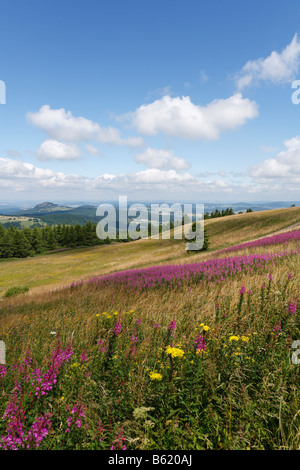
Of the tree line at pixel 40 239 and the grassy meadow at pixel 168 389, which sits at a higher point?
the grassy meadow at pixel 168 389

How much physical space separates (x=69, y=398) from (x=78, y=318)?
11.5ft

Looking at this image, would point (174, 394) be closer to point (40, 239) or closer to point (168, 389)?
point (168, 389)

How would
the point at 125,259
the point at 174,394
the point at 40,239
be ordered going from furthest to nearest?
the point at 40,239, the point at 125,259, the point at 174,394

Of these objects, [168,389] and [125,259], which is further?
[125,259]

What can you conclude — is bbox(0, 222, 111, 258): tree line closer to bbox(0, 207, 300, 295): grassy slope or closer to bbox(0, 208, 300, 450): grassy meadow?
bbox(0, 207, 300, 295): grassy slope

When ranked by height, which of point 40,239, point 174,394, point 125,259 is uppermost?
point 174,394

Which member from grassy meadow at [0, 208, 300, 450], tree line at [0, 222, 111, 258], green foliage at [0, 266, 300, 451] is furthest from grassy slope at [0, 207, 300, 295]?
tree line at [0, 222, 111, 258]

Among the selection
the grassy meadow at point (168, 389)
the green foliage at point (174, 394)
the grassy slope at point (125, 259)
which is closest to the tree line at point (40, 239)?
the grassy slope at point (125, 259)

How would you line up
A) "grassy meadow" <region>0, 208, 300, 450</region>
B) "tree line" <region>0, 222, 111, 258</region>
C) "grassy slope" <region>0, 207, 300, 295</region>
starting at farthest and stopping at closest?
"tree line" <region>0, 222, 111, 258</region> → "grassy slope" <region>0, 207, 300, 295</region> → "grassy meadow" <region>0, 208, 300, 450</region>

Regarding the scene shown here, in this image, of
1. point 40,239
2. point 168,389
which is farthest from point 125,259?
point 40,239

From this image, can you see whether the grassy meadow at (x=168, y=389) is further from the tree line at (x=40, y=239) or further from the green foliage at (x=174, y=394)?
the tree line at (x=40, y=239)

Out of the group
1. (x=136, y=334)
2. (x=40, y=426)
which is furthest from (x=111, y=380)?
(x=136, y=334)

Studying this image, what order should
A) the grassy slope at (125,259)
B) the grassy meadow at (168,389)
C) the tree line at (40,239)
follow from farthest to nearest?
the tree line at (40,239)
the grassy slope at (125,259)
the grassy meadow at (168,389)
